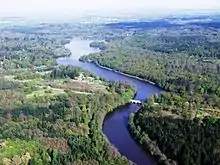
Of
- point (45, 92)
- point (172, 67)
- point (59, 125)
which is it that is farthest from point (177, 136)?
point (172, 67)

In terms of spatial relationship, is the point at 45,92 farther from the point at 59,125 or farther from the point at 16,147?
the point at 16,147

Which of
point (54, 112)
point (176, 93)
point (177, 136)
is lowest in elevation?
point (176, 93)

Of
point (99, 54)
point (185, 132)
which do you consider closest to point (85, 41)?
point (99, 54)

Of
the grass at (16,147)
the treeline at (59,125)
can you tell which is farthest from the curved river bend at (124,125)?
the grass at (16,147)

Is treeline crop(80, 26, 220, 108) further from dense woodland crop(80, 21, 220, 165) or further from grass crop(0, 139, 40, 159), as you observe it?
grass crop(0, 139, 40, 159)

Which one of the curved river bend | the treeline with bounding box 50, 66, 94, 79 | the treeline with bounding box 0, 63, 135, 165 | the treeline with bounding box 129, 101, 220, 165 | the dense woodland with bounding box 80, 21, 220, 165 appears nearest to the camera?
the treeline with bounding box 129, 101, 220, 165

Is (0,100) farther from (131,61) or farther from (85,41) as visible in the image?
(85,41)

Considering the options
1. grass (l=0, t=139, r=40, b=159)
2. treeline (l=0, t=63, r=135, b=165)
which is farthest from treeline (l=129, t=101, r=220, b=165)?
grass (l=0, t=139, r=40, b=159)
